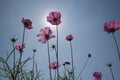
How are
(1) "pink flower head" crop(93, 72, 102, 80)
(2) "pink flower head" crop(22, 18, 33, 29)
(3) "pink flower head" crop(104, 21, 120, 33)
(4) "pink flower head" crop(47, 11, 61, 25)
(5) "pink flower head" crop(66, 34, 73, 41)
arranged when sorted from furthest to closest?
(1) "pink flower head" crop(93, 72, 102, 80), (5) "pink flower head" crop(66, 34, 73, 41), (2) "pink flower head" crop(22, 18, 33, 29), (4) "pink flower head" crop(47, 11, 61, 25), (3) "pink flower head" crop(104, 21, 120, 33)

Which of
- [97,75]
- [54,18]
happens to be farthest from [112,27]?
[97,75]

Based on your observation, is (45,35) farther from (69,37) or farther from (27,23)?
(69,37)

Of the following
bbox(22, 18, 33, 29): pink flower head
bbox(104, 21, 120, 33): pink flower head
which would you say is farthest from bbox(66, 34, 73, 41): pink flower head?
bbox(104, 21, 120, 33): pink flower head

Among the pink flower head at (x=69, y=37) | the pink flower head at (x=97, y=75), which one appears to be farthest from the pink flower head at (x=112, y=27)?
the pink flower head at (x=97, y=75)

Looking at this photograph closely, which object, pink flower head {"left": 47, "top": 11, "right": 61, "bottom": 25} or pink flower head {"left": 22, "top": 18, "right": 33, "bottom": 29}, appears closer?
pink flower head {"left": 47, "top": 11, "right": 61, "bottom": 25}

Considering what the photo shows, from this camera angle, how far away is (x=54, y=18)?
2799 millimetres

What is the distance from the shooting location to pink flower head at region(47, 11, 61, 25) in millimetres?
2760

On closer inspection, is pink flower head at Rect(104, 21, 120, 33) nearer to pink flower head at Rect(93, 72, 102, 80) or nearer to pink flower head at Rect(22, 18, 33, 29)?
pink flower head at Rect(22, 18, 33, 29)

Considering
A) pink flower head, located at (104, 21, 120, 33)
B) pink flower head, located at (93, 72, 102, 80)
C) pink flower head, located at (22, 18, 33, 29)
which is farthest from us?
pink flower head, located at (93, 72, 102, 80)

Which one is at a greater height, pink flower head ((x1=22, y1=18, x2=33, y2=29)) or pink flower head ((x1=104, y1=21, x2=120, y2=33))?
pink flower head ((x1=22, y1=18, x2=33, y2=29))

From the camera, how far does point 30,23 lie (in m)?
2.94

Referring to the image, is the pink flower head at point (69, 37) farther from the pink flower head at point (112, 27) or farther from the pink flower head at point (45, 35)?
the pink flower head at point (112, 27)

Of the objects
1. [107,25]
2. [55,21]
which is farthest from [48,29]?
[107,25]

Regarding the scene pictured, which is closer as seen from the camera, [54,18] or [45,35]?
[54,18]
